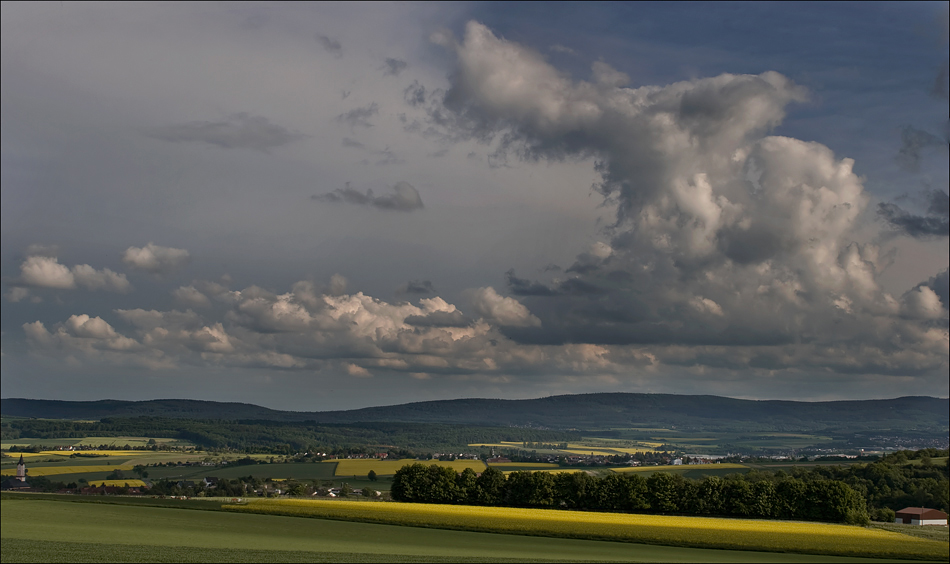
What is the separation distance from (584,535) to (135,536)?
124ft

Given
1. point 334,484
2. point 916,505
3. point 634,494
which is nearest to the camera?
point 634,494

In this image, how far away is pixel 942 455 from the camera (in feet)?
560

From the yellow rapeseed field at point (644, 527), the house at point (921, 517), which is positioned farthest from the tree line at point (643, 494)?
the house at point (921, 517)

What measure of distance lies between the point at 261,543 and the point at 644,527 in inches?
1434

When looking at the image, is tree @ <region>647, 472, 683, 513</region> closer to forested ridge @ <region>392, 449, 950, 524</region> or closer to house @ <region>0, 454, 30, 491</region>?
forested ridge @ <region>392, 449, 950, 524</region>

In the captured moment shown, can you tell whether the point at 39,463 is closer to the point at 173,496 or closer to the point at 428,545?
the point at 173,496

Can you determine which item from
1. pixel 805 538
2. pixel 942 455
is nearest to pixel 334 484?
pixel 805 538

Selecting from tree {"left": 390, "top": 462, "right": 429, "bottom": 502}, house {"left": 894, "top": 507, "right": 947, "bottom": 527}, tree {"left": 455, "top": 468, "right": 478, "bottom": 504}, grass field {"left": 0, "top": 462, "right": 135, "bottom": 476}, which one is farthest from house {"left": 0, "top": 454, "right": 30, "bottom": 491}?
house {"left": 894, "top": 507, "right": 947, "bottom": 527}

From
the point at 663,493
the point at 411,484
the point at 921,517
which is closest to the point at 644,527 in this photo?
the point at 663,493

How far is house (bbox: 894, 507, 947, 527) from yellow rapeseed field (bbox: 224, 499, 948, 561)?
2802cm

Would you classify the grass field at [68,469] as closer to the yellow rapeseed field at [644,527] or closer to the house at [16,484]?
the house at [16,484]

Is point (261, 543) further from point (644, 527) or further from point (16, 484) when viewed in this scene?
point (16, 484)

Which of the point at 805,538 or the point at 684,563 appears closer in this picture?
the point at 684,563

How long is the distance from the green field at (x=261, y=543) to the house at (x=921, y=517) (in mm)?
55998
